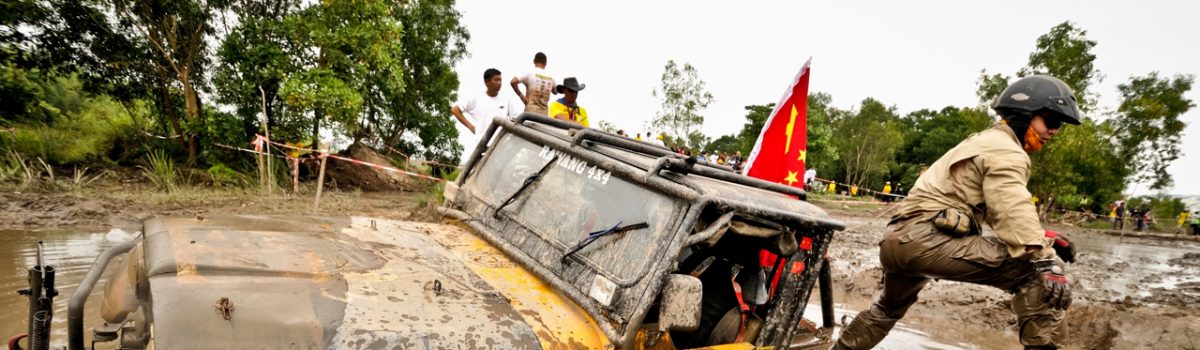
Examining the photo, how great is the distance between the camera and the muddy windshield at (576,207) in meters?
2.26

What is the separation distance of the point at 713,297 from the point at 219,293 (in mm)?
2169

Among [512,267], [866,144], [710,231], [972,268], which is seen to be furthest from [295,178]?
[866,144]

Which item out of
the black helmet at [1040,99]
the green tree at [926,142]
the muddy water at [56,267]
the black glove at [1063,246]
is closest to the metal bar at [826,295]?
the black glove at [1063,246]

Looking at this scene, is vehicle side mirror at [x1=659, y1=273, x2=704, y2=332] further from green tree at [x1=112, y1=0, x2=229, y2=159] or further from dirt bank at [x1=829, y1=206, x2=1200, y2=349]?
green tree at [x1=112, y1=0, x2=229, y2=159]

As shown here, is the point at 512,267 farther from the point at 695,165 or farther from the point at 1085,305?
the point at 1085,305

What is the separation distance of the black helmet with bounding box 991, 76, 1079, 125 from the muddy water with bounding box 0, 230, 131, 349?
4.93m

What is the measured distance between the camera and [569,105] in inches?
208

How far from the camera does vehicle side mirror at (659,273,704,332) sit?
1.95 metres

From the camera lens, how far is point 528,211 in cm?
275

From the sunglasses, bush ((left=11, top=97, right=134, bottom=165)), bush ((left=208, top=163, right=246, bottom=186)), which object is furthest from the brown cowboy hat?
bush ((left=11, top=97, right=134, bottom=165))

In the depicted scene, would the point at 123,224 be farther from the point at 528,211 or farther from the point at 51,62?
the point at 528,211

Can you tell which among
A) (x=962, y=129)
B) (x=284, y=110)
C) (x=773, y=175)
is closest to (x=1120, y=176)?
(x=962, y=129)

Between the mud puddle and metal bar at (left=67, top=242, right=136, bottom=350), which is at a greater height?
metal bar at (left=67, top=242, right=136, bottom=350)

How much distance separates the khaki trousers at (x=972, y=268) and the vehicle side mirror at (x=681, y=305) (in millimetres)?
1567
